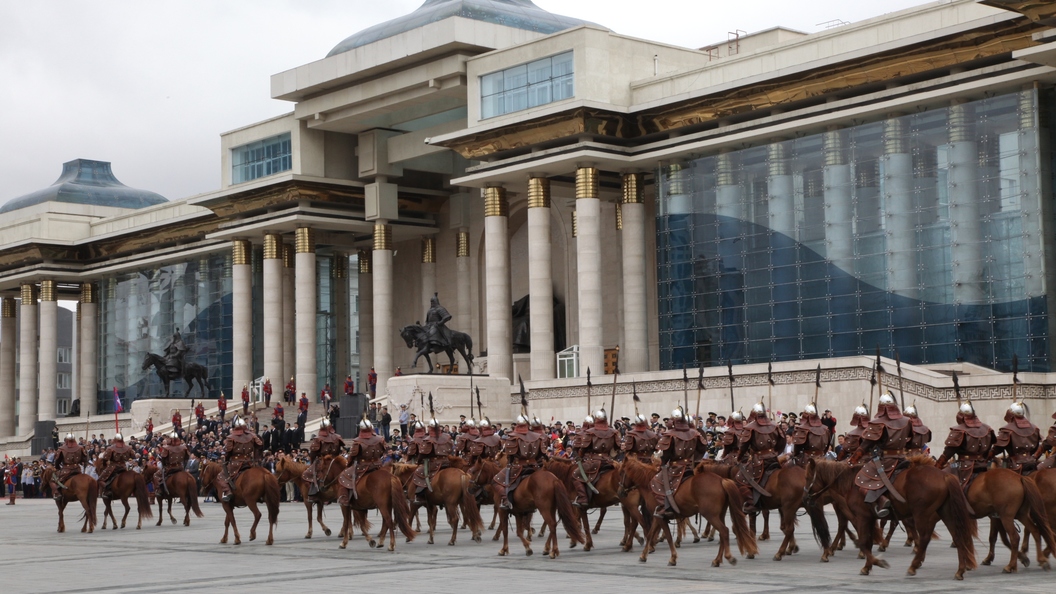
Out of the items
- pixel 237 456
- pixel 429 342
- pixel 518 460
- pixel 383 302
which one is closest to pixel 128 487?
pixel 237 456

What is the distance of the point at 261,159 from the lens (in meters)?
68.2

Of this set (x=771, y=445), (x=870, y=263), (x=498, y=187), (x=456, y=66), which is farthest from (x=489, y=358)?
(x=771, y=445)

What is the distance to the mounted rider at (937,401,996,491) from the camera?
19.0m

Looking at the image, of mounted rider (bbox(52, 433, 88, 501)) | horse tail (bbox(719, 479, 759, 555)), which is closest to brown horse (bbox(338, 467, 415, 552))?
horse tail (bbox(719, 479, 759, 555))

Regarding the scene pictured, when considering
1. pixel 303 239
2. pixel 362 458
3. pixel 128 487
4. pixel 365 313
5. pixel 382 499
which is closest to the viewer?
pixel 382 499

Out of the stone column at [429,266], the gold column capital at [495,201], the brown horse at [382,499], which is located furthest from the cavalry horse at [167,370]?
the brown horse at [382,499]

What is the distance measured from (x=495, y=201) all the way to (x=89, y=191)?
42687mm

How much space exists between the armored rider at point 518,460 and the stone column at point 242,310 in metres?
49.4

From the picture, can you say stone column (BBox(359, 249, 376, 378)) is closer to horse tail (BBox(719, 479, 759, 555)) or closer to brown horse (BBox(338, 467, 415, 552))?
brown horse (BBox(338, 467, 415, 552))

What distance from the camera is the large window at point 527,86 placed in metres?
53.3

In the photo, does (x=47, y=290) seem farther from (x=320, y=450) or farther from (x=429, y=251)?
(x=320, y=450)

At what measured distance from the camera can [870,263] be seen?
1839 inches

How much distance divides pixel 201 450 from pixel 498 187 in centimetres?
1601

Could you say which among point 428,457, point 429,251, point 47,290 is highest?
point 429,251
